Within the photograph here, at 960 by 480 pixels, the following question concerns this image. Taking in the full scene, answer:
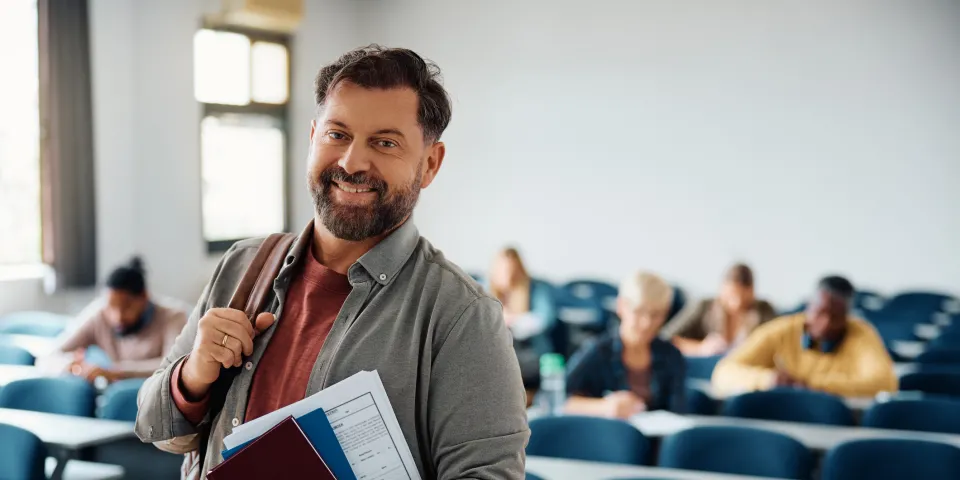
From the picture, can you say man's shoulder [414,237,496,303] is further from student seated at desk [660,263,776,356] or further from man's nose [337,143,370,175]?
student seated at desk [660,263,776,356]

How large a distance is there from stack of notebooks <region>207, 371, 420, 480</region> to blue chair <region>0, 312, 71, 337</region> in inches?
216

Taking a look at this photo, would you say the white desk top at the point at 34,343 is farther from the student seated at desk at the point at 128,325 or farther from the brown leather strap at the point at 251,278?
the brown leather strap at the point at 251,278

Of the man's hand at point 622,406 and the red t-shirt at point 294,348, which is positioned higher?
the red t-shirt at point 294,348

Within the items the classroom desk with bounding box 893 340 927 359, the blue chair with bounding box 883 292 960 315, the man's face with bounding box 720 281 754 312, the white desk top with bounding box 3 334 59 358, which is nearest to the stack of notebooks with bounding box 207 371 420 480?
the white desk top with bounding box 3 334 59 358

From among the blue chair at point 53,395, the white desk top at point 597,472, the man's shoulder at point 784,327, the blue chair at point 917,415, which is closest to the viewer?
the white desk top at point 597,472

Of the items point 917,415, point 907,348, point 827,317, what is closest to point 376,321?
point 917,415

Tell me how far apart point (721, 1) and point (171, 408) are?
334 inches

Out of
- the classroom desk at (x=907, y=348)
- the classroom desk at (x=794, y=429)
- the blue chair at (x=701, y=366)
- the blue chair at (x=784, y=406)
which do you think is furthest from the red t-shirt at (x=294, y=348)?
the classroom desk at (x=907, y=348)

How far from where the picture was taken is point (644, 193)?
9.27 m

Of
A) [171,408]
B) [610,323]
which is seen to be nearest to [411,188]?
[171,408]

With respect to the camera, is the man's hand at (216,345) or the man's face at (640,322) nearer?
the man's hand at (216,345)

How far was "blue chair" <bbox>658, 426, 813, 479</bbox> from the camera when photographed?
3414mm

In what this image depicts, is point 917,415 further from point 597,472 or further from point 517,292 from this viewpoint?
point 517,292

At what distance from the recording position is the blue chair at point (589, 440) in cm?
355
